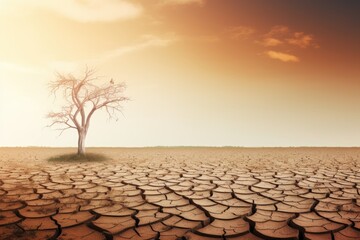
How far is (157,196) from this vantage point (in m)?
4.61

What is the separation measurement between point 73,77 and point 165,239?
8905 mm

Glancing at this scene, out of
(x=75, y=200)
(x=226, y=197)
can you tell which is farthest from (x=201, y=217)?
(x=75, y=200)

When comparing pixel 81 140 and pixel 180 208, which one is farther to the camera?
pixel 81 140

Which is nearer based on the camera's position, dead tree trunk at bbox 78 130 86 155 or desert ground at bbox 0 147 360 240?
desert ground at bbox 0 147 360 240

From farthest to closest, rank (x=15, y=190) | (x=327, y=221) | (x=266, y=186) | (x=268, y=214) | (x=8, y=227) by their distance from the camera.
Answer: (x=266, y=186) → (x=15, y=190) → (x=268, y=214) → (x=327, y=221) → (x=8, y=227)

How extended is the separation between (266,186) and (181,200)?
1786 millimetres

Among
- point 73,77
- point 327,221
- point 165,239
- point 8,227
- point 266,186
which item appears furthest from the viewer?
point 73,77

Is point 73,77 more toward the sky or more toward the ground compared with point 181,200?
more toward the sky

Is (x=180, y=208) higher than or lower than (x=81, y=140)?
lower

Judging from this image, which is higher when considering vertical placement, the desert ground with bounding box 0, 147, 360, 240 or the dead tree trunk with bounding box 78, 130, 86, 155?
the dead tree trunk with bounding box 78, 130, 86, 155

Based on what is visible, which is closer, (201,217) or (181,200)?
(201,217)

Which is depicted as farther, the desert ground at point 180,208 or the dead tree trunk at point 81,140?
the dead tree trunk at point 81,140

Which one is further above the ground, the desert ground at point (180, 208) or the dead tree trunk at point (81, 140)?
the dead tree trunk at point (81, 140)

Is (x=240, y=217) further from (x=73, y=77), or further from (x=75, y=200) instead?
(x=73, y=77)
